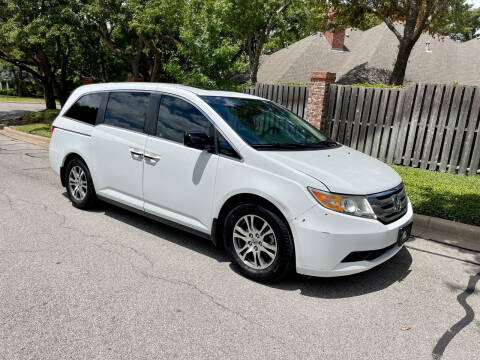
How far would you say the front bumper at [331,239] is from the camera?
11.0 ft

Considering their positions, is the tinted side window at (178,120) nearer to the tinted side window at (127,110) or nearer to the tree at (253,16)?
the tinted side window at (127,110)

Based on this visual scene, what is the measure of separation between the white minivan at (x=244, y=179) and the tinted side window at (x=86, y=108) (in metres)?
0.03

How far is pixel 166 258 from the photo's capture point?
4223mm

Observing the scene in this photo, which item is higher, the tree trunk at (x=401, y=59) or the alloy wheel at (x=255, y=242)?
the tree trunk at (x=401, y=59)

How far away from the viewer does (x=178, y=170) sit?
4227 millimetres

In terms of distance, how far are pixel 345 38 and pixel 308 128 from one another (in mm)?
23815

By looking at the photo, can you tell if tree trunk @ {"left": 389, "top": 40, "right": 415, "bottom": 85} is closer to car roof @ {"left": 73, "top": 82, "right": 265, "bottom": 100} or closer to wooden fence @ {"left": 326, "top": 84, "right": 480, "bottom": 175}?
wooden fence @ {"left": 326, "top": 84, "right": 480, "bottom": 175}

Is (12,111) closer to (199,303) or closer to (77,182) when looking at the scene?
(77,182)

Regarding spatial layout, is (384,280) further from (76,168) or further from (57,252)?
(76,168)

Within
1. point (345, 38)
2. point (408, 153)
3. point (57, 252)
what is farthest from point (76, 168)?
point (345, 38)

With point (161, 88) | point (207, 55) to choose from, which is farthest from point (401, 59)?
point (161, 88)

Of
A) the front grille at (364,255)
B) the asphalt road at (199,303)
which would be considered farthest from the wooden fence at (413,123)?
the front grille at (364,255)

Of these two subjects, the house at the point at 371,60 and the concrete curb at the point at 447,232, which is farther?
the house at the point at 371,60

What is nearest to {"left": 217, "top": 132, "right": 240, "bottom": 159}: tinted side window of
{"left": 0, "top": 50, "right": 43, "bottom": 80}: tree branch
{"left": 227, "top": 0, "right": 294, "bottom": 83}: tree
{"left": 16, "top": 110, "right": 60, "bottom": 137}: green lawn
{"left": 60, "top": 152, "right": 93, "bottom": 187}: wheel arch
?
{"left": 60, "top": 152, "right": 93, "bottom": 187}: wheel arch
